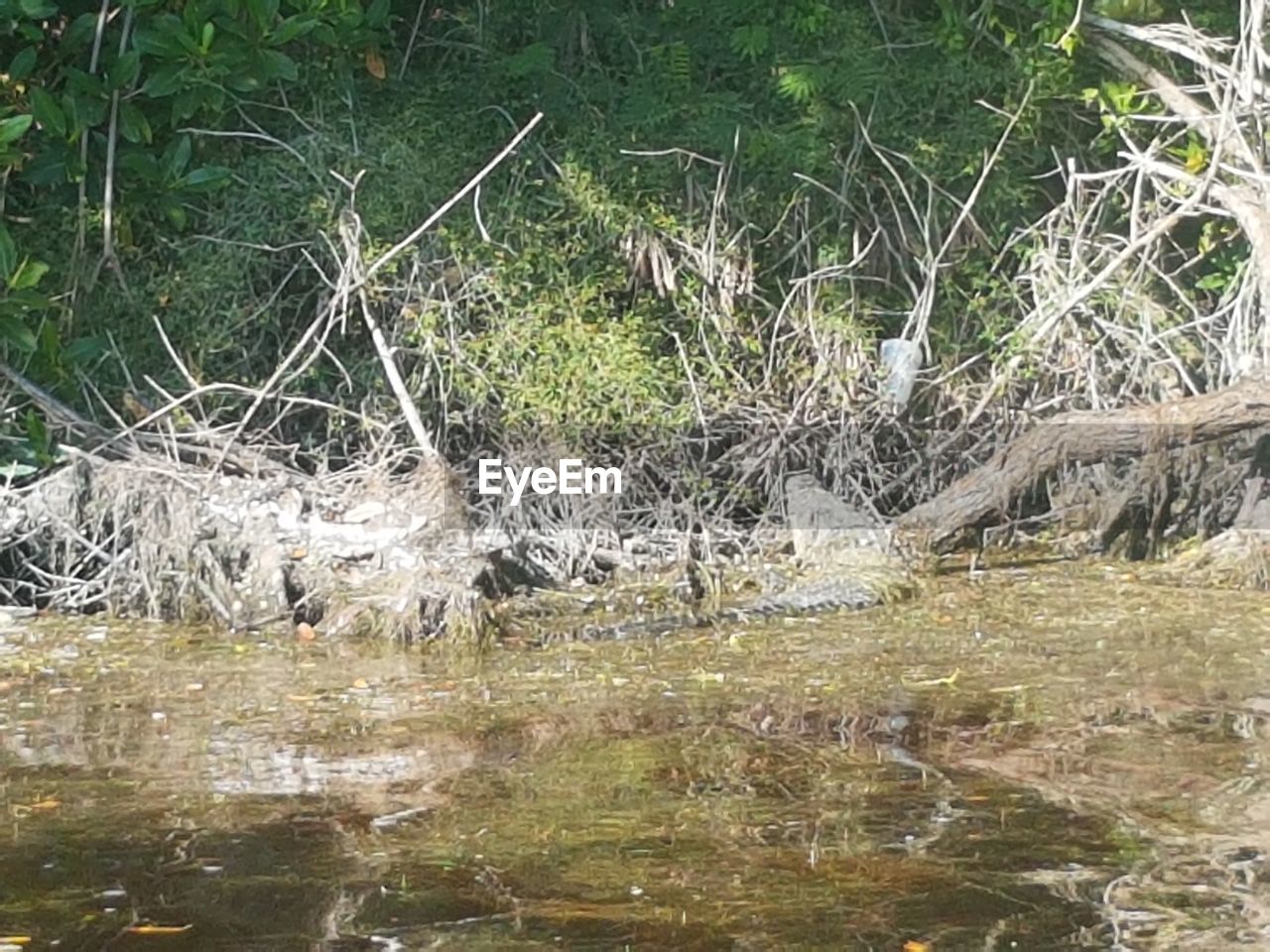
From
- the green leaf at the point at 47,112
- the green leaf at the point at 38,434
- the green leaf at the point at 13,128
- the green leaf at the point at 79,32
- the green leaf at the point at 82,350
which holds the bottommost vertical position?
the green leaf at the point at 38,434

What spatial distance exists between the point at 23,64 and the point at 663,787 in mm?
4264

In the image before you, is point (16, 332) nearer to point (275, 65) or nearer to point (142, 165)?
point (142, 165)

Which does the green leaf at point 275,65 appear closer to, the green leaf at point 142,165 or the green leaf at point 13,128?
the green leaf at point 142,165

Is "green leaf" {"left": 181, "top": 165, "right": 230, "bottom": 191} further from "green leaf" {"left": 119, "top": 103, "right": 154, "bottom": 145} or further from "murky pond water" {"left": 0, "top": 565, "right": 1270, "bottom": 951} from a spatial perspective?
"murky pond water" {"left": 0, "top": 565, "right": 1270, "bottom": 951}

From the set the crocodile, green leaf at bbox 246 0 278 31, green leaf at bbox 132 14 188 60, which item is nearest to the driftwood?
the crocodile

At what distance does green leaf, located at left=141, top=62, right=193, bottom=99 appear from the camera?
738 cm

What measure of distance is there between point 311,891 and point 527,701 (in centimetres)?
171

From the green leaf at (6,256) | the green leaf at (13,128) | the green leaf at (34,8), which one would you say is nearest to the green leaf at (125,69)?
the green leaf at (34,8)

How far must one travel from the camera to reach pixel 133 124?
747cm

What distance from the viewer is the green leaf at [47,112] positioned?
7.21m

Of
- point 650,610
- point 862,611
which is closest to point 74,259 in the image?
point 650,610

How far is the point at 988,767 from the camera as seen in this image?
15.6 feet

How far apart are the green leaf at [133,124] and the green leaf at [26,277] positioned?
736 mm

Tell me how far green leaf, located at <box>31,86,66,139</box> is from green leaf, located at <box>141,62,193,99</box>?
0.36 m
